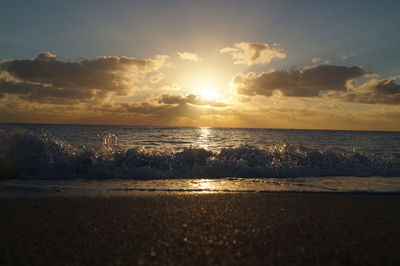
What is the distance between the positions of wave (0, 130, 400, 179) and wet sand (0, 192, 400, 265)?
4.63 metres

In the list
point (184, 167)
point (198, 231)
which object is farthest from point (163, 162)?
point (198, 231)

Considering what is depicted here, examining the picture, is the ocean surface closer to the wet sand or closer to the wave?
the wave

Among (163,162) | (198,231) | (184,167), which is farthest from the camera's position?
(163,162)

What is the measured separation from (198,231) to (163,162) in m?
8.71

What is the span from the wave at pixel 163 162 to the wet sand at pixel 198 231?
463 cm

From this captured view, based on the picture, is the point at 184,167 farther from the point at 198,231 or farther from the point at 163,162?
the point at 198,231

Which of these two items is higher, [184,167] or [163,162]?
[163,162]

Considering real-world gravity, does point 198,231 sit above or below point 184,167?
above

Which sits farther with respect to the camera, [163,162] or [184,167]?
[163,162]

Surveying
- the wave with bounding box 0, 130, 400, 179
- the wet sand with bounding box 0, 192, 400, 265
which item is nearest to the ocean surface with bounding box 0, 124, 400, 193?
the wave with bounding box 0, 130, 400, 179

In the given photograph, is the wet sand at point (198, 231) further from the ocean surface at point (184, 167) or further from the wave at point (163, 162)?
the wave at point (163, 162)

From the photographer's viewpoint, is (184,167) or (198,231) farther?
(184,167)

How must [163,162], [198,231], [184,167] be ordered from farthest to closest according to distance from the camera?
1. [163,162]
2. [184,167]
3. [198,231]

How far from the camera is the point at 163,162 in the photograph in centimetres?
1315
